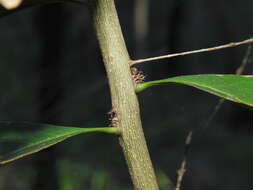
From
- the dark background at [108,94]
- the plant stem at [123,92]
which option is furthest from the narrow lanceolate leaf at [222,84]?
the dark background at [108,94]

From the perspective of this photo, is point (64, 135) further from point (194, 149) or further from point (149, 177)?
point (194, 149)

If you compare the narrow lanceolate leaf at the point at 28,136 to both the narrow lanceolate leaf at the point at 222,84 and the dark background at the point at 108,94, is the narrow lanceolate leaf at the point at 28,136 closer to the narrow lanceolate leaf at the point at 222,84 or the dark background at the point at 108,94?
the narrow lanceolate leaf at the point at 222,84

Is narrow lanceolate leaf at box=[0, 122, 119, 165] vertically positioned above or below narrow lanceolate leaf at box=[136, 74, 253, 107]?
below

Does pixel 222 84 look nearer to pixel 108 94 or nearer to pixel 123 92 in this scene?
pixel 123 92

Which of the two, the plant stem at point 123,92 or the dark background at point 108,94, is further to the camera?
the dark background at point 108,94

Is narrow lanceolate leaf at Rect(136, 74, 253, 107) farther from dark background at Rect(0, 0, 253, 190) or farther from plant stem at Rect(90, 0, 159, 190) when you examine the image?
dark background at Rect(0, 0, 253, 190)

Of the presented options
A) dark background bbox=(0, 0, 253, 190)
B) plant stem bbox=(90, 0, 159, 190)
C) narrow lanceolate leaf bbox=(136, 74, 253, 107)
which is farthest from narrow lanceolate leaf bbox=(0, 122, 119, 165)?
dark background bbox=(0, 0, 253, 190)
